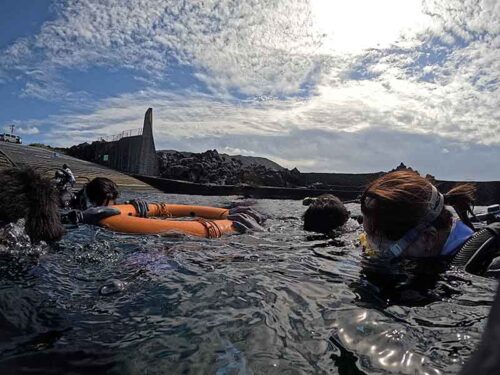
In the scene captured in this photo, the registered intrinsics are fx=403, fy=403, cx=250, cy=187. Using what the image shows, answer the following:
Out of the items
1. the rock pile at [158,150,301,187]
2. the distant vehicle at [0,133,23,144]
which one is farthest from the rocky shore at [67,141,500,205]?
the distant vehicle at [0,133,23,144]

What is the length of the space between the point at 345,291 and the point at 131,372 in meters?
1.61

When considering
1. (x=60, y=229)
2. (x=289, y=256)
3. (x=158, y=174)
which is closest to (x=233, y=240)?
(x=289, y=256)

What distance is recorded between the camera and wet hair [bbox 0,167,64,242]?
10.7 ft

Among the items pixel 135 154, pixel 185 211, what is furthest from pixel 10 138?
pixel 185 211

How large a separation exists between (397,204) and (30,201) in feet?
9.52

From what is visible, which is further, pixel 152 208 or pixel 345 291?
pixel 152 208

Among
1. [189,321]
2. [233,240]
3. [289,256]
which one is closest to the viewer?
[189,321]

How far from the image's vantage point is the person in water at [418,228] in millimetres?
2570

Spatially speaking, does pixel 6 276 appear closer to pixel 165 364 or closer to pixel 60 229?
pixel 60 229

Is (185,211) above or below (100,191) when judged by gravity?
below

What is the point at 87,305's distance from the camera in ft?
8.79

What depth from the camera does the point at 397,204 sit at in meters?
2.58

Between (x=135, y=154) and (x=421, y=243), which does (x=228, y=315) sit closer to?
(x=421, y=243)

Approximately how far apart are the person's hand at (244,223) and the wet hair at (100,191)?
2019 millimetres
